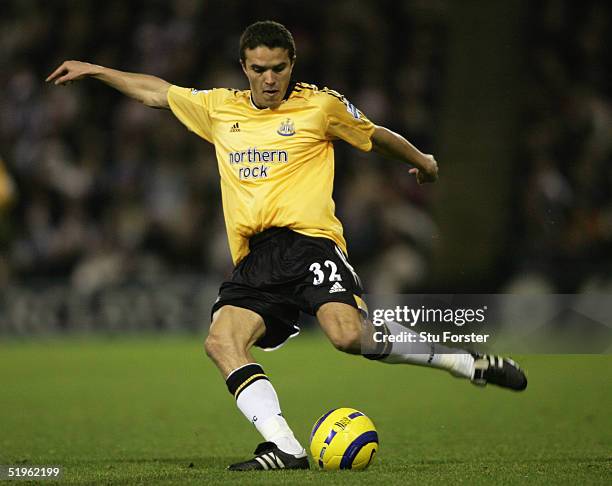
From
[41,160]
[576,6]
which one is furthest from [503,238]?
[41,160]

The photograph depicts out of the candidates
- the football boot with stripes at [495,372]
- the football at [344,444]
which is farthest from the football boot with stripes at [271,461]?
the football boot with stripes at [495,372]

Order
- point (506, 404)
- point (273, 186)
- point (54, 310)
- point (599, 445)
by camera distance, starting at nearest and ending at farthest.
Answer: point (273, 186) < point (599, 445) < point (506, 404) < point (54, 310)

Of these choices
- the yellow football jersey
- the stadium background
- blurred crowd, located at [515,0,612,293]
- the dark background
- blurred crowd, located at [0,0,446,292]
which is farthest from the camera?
blurred crowd, located at [0,0,446,292]

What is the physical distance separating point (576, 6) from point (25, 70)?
7.58 metres

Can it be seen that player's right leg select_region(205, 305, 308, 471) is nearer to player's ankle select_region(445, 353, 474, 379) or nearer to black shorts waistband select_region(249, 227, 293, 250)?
black shorts waistband select_region(249, 227, 293, 250)

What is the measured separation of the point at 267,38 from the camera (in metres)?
6.09

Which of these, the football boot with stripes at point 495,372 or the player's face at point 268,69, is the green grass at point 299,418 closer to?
the football boot with stripes at point 495,372

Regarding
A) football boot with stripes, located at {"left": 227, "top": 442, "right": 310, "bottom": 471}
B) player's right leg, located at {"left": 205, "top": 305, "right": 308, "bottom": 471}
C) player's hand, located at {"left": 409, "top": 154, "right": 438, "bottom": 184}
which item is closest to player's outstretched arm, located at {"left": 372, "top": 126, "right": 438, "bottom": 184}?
player's hand, located at {"left": 409, "top": 154, "right": 438, "bottom": 184}

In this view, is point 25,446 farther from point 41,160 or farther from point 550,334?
point 41,160

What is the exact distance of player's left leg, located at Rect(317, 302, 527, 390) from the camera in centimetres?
599

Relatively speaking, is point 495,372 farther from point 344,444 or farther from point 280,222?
point 280,222

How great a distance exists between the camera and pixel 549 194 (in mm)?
14242

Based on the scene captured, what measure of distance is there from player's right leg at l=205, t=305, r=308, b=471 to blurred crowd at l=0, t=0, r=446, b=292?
8.40 m

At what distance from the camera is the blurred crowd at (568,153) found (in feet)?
44.9
